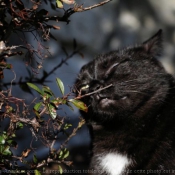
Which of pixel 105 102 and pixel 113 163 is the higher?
pixel 105 102

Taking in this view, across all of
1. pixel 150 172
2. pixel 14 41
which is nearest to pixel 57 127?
pixel 150 172

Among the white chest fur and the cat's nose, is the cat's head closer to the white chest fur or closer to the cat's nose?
the cat's nose

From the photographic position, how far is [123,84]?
1.93 meters

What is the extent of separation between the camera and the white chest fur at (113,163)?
1.97 m

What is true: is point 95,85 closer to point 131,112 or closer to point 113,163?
point 131,112

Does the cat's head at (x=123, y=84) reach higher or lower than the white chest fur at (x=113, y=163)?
higher

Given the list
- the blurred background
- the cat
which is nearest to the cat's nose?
the cat

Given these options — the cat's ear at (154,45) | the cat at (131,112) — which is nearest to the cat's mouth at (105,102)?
the cat at (131,112)

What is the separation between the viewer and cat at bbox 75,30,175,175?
1.91m

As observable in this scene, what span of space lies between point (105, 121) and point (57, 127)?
18.3 inches

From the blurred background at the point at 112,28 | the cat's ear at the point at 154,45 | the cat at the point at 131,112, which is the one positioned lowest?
the cat at the point at 131,112

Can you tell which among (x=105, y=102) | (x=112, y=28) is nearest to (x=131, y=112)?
(x=105, y=102)

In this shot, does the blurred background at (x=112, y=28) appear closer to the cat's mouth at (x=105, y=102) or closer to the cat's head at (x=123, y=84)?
the cat's head at (x=123, y=84)

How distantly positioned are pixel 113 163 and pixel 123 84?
41 cm
